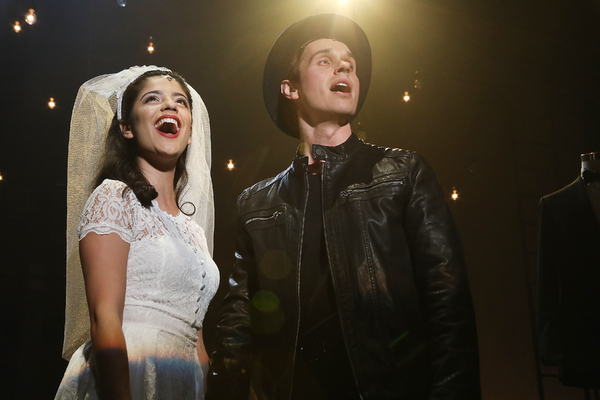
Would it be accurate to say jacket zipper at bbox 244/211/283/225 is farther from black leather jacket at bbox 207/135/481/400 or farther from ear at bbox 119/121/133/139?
ear at bbox 119/121/133/139

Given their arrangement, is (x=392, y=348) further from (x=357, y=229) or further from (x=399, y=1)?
(x=399, y=1)

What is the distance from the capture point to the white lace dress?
1483mm

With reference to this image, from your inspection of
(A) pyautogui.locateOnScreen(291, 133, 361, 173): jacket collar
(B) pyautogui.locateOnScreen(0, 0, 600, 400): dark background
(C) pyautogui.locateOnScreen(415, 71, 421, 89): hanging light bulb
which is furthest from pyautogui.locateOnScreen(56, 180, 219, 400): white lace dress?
(C) pyautogui.locateOnScreen(415, 71, 421, 89): hanging light bulb

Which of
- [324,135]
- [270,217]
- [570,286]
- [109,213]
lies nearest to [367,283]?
[270,217]

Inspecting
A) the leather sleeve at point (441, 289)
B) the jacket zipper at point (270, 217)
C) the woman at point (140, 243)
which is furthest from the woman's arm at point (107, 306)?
the leather sleeve at point (441, 289)

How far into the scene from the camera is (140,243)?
5.20 feet

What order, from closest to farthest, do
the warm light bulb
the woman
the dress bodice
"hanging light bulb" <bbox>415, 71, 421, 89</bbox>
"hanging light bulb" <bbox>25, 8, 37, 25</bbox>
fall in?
the woman, the dress bodice, "hanging light bulb" <bbox>25, 8, 37, 25</bbox>, "hanging light bulb" <bbox>415, 71, 421, 89</bbox>, the warm light bulb

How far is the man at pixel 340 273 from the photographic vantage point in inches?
53.8

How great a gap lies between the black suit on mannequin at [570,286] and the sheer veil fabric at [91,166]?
5.93 ft

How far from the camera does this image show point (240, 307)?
1771 millimetres

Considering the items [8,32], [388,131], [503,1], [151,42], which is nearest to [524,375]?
[388,131]

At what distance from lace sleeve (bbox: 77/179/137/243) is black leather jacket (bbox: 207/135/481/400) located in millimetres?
472

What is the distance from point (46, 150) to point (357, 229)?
9.85 ft

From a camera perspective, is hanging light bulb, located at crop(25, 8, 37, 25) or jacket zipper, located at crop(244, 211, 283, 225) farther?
hanging light bulb, located at crop(25, 8, 37, 25)
